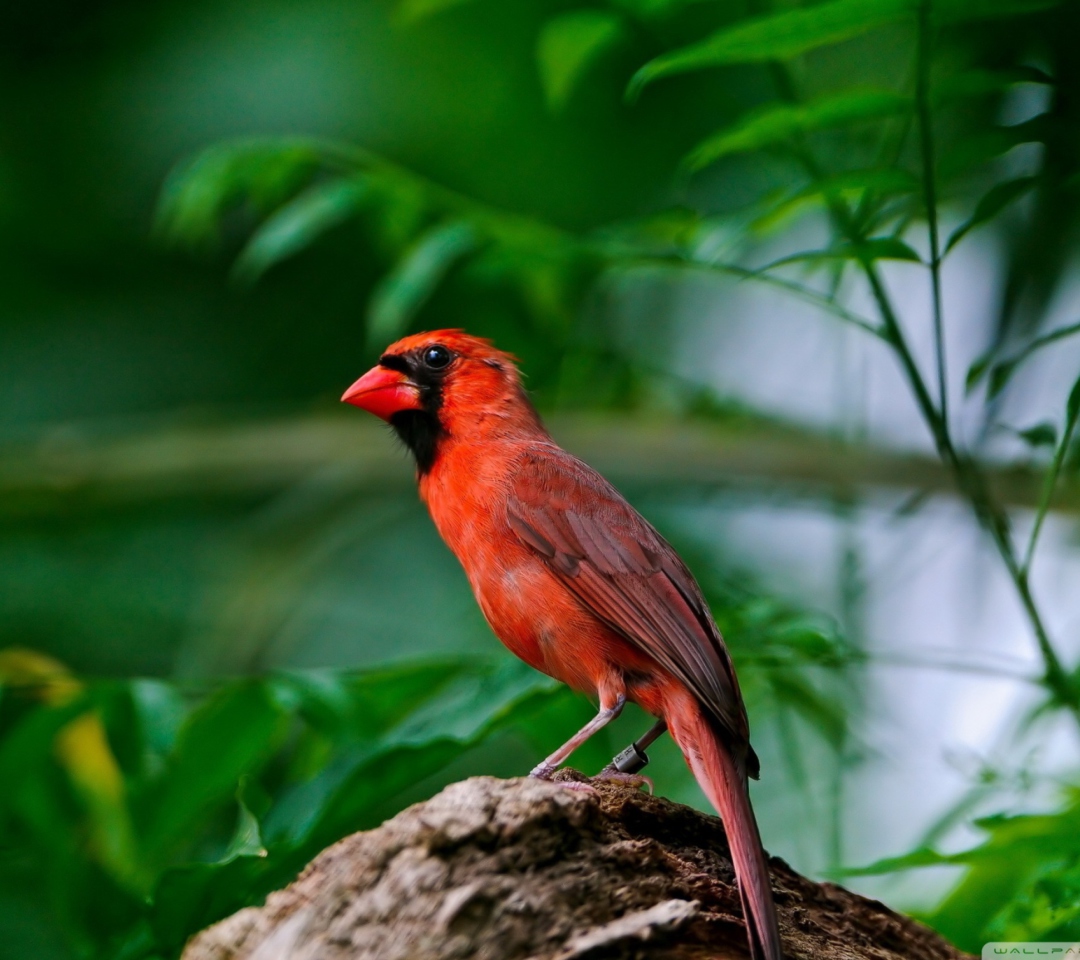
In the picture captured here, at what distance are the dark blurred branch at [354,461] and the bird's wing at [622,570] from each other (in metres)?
1.32

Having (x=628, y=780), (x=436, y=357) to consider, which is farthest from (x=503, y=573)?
(x=436, y=357)

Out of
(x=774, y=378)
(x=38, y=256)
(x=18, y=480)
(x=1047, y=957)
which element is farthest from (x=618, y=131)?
(x=1047, y=957)

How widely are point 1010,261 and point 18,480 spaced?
159 inches

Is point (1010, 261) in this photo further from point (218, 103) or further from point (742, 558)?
point (218, 103)

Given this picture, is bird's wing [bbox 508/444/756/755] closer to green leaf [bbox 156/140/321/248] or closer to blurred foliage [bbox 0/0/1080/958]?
blurred foliage [bbox 0/0/1080/958]

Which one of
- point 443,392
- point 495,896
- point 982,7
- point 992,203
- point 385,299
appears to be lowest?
point 495,896

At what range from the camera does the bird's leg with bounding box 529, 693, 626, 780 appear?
2.76m

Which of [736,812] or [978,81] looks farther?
[978,81]

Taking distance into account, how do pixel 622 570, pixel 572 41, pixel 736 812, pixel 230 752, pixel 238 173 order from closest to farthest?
pixel 736 812
pixel 230 752
pixel 622 570
pixel 572 41
pixel 238 173

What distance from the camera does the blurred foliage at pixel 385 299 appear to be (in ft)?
9.13

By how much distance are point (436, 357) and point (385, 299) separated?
237 millimetres

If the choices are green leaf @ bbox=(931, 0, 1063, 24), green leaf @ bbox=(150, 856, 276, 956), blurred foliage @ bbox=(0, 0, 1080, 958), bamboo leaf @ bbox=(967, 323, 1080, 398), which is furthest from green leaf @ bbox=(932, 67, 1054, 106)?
green leaf @ bbox=(150, 856, 276, 956)

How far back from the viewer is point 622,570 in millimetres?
3078

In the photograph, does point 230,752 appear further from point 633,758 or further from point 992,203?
point 992,203
